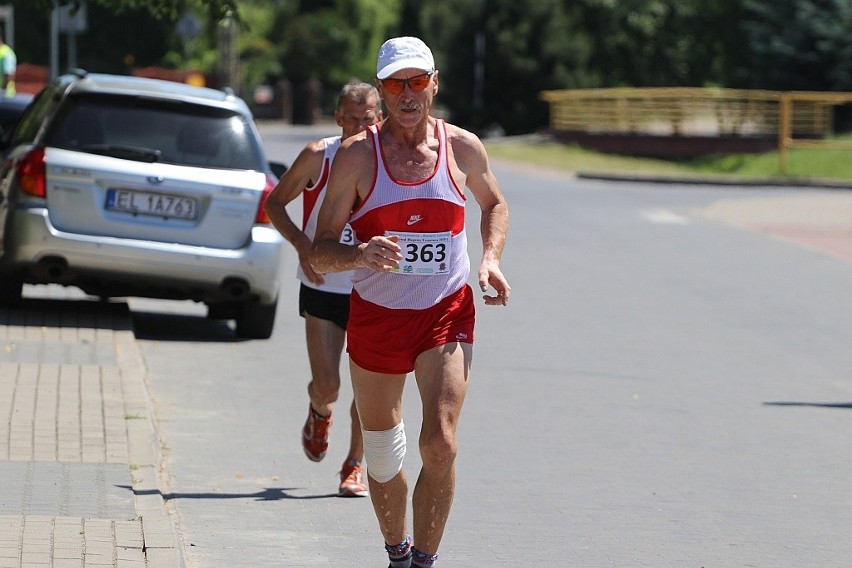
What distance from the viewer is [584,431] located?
373 inches

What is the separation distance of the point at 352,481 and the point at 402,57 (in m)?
2.60

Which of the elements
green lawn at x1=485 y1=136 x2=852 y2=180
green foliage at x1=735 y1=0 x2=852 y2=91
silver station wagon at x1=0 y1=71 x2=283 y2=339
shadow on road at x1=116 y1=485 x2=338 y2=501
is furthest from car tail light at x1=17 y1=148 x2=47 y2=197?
green foliage at x1=735 y1=0 x2=852 y2=91

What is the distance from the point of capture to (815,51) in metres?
46.5

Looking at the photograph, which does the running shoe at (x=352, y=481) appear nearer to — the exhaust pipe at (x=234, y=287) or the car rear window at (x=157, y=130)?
the exhaust pipe at (x=234, y=287)

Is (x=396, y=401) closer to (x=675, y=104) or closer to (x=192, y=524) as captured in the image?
(x=192, y=524)

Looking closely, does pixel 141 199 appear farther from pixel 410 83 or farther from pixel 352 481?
pixel 410 83

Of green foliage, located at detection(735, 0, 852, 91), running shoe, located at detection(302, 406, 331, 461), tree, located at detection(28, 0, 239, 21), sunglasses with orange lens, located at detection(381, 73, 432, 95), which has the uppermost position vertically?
sunglasses with orange lens, located at detection(381, 73, 432, 95)

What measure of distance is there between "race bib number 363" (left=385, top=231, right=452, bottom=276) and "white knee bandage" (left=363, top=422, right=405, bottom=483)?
58 centimetres

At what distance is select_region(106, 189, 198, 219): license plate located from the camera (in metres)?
11.7

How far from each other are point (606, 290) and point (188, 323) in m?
4.57

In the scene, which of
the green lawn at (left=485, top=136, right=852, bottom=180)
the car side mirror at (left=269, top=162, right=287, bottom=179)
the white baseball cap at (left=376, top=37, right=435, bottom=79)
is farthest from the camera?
the green lawn at (left=485, top=136, right=852, bottom=180)

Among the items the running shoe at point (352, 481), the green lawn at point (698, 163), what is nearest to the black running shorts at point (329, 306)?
the running shoe at point (352, 481)

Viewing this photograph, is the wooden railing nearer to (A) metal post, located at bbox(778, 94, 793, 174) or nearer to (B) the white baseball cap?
(A) metal post, located at bbox(778, 94, 793, 174)

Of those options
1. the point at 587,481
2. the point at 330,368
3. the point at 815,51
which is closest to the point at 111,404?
the point at 330,368
